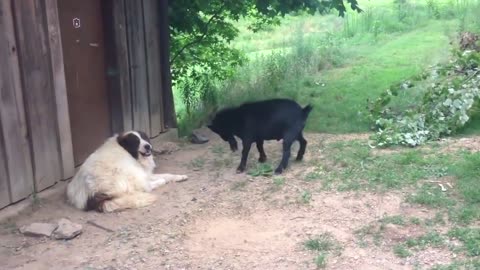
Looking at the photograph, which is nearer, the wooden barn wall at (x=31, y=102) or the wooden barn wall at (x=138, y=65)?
the wooden barn wall at (x=31, y=102)

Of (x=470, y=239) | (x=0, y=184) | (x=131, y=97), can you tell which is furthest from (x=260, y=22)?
(x=470, y=239)

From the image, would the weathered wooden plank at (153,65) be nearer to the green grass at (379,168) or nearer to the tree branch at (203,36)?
the tree branch at (203,36)

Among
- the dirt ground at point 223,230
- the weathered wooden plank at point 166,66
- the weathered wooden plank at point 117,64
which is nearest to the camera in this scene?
the dirt ground at point 223,230

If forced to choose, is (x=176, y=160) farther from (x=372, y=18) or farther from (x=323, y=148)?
(x=372, y=18)

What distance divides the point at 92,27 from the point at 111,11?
341mm

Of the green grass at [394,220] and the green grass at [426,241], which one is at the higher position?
the green grass at [394,220]

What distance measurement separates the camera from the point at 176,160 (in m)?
7.71

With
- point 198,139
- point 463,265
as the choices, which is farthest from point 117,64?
point 463,265

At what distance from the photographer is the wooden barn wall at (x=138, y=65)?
772 cm

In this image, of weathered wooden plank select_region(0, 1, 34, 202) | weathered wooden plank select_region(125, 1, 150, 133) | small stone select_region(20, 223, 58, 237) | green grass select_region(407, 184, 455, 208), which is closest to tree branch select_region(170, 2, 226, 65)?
weathered wooden plank select_region(125, 1, 150, 133)

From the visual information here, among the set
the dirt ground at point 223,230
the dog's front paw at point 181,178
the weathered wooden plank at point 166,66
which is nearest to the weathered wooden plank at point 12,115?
the dirt ground at point 223,230

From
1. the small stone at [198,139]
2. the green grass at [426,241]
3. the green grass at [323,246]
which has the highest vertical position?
the small stone at [198,139]

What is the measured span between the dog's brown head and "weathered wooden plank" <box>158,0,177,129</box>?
2084 millimetres

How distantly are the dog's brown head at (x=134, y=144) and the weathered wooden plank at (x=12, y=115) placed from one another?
1061mm
